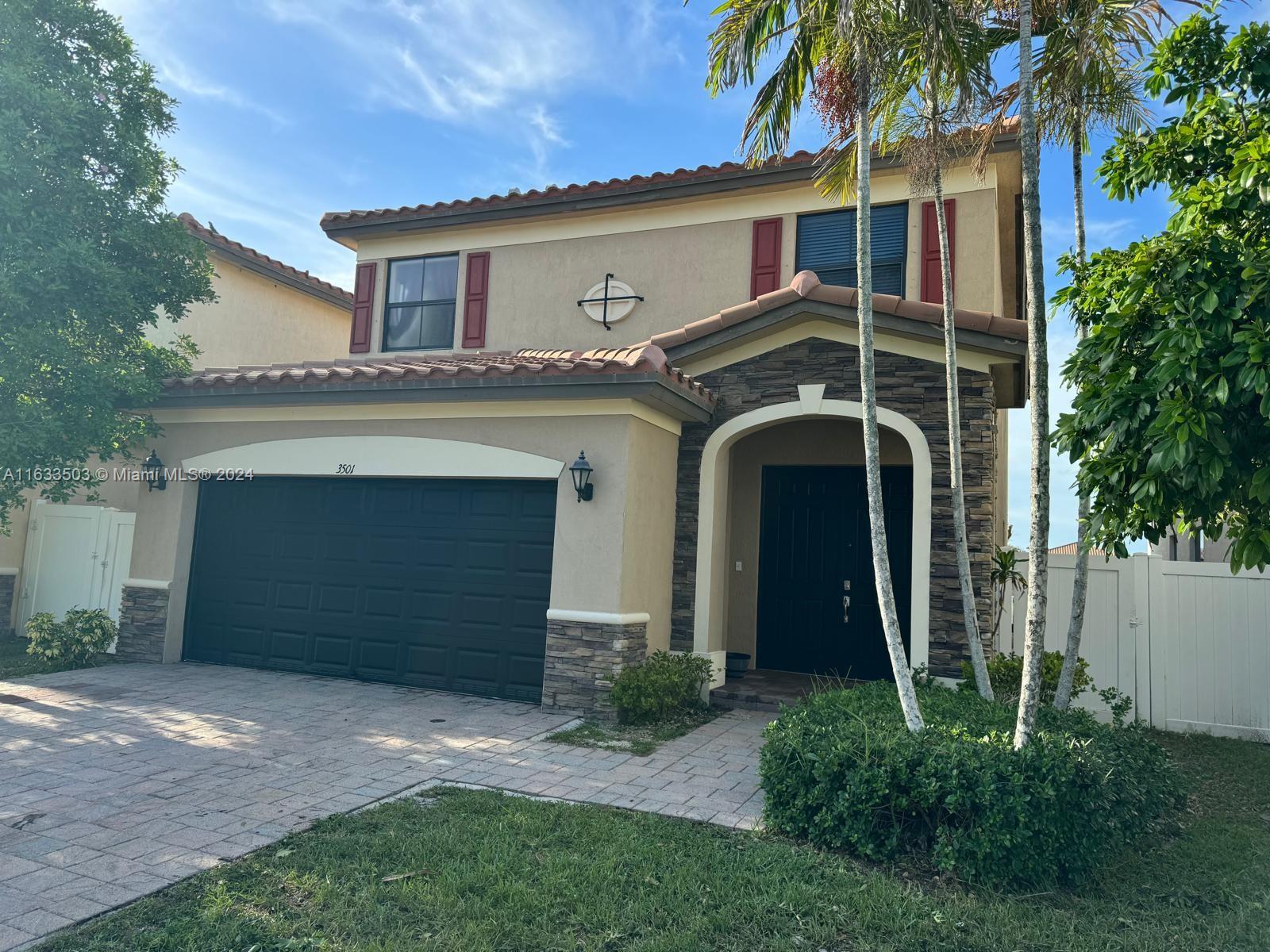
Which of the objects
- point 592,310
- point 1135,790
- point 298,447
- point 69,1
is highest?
point 69,1

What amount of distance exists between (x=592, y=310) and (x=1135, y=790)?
31.1 feet

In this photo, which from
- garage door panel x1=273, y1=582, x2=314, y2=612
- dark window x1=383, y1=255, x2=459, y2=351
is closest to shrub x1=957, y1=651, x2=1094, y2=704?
garage door panel x1=273, y1=582, x2=314, y2=612

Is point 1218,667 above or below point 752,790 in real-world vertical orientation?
above

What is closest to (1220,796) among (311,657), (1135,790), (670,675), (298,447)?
(1135,790)

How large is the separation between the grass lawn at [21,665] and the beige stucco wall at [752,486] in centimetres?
825

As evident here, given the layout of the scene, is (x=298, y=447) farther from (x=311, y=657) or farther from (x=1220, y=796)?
(x=1220, y=796)

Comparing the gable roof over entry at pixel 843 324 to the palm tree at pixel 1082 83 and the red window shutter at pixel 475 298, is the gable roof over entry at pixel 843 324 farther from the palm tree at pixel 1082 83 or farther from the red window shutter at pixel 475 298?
the red window shutter at pixel 475 298

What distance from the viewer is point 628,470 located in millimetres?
8844

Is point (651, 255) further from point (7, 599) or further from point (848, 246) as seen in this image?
point (7, 599)

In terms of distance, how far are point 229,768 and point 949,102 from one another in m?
7.98

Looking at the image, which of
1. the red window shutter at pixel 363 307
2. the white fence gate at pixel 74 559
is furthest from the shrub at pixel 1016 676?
the white fence gate at pixel 74 559

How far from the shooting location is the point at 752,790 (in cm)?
628

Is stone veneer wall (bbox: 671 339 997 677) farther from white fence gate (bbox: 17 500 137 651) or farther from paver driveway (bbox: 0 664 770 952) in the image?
white fence gate (bbox: 17 500 137 651)

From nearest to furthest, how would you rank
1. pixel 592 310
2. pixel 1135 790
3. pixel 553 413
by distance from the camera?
pixel 1135 790
pixel 553 413
pixel 592 310
